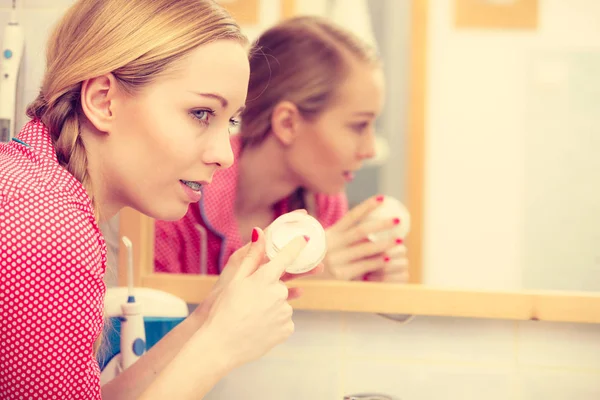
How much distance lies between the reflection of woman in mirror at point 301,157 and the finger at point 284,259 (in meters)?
0.20

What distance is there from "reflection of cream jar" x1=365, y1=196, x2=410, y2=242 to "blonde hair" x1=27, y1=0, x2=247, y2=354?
0.33 m

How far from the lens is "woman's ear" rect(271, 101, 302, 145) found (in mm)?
1028

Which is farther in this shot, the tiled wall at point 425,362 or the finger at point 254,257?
the tiled wall at point 425,362

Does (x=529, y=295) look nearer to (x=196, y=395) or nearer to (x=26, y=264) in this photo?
(x=196, y=395)

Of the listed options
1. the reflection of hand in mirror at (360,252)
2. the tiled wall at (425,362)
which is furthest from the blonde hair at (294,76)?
the tiled wall at (425,362)

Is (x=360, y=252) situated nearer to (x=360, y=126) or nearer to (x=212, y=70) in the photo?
(x=360, y=126)

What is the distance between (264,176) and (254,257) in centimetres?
35

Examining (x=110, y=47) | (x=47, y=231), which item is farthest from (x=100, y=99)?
(x=47, y=231)

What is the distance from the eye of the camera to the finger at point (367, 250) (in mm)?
912


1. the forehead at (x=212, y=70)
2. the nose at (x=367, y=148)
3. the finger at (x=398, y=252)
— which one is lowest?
the finger at (x=398, y=252)

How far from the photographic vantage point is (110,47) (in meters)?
0.67

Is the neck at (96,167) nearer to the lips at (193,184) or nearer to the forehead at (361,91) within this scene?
the lips at (193,184)

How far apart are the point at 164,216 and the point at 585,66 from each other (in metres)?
0.60

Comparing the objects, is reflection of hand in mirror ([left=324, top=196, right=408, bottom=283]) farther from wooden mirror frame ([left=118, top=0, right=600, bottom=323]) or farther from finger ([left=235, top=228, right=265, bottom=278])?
finger ([left=235, top=228, right=265, bottom=278])
